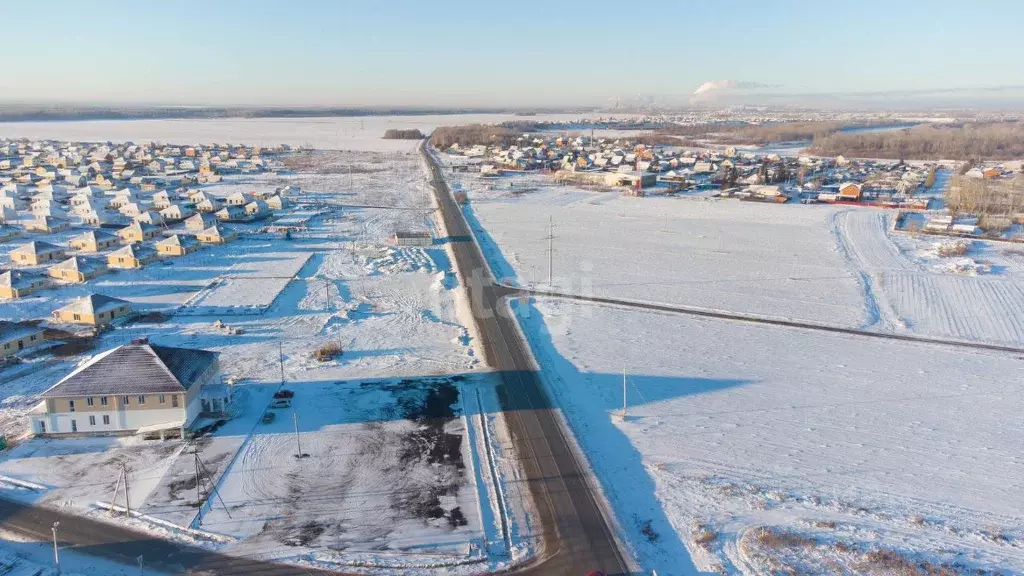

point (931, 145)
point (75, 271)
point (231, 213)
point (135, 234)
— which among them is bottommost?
point (75, 271)

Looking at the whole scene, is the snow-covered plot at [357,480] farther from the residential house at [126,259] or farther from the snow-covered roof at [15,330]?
the residential house at [126,259]

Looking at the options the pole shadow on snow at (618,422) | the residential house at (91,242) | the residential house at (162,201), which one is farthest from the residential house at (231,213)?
the pole shadow on snow at (618,422)

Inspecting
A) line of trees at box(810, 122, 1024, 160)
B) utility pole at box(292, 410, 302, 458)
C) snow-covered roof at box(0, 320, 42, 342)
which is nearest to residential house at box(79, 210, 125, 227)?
snow-covered roof at box(0, 320, 42, 342)

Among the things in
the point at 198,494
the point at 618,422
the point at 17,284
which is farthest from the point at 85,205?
the point at 618,422

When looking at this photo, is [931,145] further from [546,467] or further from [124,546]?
[124,546]

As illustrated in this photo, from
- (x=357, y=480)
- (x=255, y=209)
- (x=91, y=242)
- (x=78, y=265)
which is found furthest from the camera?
(x=255, y=209)

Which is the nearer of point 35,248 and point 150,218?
point 35,248

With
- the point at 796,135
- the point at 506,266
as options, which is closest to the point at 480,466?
the point at 506,266

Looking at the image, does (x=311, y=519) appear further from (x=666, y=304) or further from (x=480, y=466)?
(x=666, y=304)
